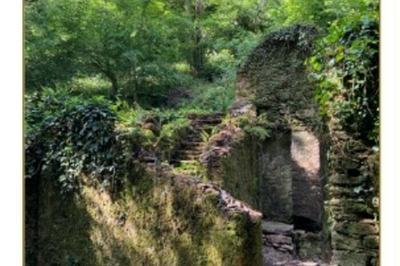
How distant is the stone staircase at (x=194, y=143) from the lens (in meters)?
6.05

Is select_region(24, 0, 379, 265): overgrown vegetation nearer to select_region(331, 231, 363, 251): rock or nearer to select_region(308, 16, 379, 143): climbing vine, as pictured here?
select_region(308, 16, 379, 143): climbing vine

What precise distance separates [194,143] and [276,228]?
1.94 meters

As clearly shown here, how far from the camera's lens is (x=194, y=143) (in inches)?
269

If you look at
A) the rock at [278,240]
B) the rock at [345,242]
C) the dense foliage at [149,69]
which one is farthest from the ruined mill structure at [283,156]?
the rock at [345,242]

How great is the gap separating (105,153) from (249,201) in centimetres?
272

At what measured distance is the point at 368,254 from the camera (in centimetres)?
327

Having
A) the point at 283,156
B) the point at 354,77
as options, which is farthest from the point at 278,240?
the point at 354,77

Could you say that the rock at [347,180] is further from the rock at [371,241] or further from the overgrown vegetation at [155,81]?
the rock at [371,241]

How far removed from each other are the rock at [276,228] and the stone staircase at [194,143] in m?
1.62

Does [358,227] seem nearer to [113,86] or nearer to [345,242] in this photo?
[345,242]

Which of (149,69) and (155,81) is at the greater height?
(149,69)
